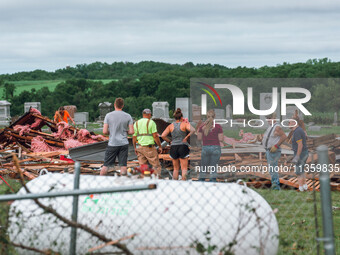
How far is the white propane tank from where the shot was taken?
5574mm

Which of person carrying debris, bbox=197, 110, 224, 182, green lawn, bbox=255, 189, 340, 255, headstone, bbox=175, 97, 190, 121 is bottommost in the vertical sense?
green lawn, bbox=255, 189, 340, 255

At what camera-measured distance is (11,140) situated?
17.0 metres

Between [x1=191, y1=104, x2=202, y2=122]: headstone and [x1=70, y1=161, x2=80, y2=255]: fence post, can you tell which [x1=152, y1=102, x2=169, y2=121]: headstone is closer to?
[x1=191, y1=104, x2=202, y2=122]: headstone

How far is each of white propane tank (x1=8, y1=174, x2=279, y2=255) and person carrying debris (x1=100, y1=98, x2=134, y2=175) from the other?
5073mm

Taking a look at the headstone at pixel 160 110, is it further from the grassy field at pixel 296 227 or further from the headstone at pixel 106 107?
the grassy field at pixel 296 227

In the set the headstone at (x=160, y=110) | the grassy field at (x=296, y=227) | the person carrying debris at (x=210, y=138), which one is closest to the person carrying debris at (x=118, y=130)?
the person carrying debris at (x=210, y=138)

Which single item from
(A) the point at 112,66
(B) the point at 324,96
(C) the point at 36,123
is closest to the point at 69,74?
(A) the point at 112,66

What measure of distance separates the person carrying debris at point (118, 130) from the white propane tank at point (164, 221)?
16.6ft

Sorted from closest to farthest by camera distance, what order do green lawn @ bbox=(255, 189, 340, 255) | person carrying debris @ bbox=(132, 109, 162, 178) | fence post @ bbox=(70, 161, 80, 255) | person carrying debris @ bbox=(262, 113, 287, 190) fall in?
fence post @ bbox=(70, 161, 80, 255)
green lawn @ bbox=(255, 189, 340, 255)
person carrying debris @ bbox=(262, 113, 287, 190)
person carrying debris @ bbox=(132, 109, 162, 178)

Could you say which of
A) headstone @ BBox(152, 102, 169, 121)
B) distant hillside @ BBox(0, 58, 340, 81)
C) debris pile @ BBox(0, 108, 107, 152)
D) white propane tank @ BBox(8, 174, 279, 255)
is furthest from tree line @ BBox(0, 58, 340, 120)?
white propane tank @ BBox(8, 174, 279, 255)

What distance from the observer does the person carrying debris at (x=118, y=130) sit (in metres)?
11.0

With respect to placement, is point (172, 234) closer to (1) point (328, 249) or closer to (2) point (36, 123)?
(1) point (328, 249)

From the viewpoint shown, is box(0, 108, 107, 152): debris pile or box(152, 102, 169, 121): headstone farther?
box(152, 102, 169, 121): headstone

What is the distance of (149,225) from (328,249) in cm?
184
